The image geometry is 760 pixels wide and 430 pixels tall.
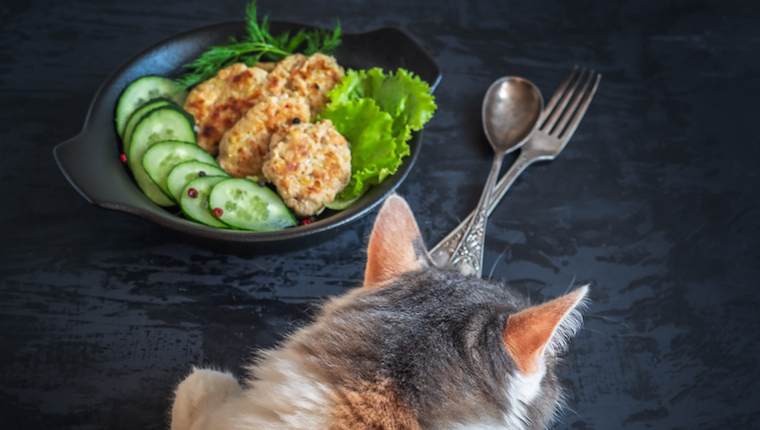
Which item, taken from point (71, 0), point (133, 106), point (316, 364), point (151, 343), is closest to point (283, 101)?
→ point (133, 106)

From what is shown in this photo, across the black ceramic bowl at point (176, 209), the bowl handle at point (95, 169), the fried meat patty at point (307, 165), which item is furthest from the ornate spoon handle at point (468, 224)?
the bowl handle at point (95, 169)

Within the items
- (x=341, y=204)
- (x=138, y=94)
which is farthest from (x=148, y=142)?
(x=341, y=204)

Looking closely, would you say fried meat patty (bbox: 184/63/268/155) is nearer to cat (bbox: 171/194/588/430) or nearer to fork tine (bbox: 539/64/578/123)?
cat (bbox: 171/194/588/430)

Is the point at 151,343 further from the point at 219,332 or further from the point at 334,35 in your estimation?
the point at 334,35

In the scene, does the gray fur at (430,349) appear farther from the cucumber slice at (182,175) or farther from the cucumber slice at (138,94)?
the cucumber slice at (138,94)

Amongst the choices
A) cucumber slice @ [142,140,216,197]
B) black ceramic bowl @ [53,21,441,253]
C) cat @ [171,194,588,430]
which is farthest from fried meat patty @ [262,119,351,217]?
cat @ [171,194,588,430]

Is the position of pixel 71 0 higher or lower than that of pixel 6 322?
higher
